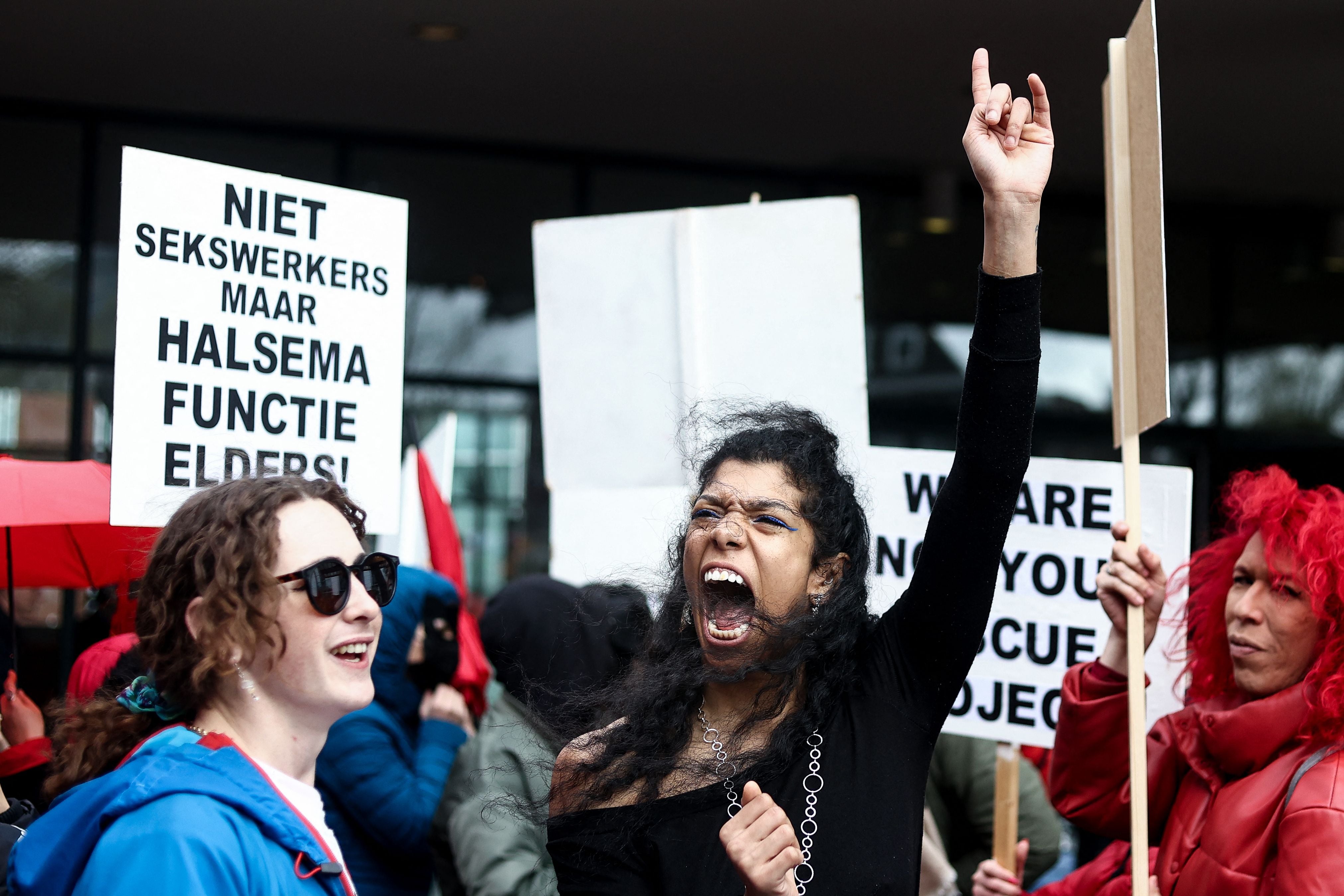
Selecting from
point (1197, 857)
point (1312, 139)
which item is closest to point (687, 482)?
point (1197, 857)

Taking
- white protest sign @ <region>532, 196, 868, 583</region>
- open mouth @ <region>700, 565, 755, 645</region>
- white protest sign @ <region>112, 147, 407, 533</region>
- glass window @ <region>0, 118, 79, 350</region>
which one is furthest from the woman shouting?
glass window @ <region>0, 118, 79, 350</region>

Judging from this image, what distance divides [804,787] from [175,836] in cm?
91

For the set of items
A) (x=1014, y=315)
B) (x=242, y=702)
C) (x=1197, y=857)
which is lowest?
(x=1197, y=857)

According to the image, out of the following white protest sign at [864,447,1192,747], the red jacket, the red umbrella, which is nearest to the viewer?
the red jacket

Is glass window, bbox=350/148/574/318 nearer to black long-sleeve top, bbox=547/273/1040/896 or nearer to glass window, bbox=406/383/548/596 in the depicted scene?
glass window, bbox=406/383/548/596

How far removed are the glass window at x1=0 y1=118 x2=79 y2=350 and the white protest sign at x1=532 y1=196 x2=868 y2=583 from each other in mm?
4512

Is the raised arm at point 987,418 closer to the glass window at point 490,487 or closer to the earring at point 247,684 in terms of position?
the earring at point 247,684

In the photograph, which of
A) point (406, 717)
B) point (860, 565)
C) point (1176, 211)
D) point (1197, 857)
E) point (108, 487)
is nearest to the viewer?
point (860, 565)

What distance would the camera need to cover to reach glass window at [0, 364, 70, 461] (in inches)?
290

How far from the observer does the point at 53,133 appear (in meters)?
7.53

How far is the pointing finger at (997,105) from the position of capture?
2.15m

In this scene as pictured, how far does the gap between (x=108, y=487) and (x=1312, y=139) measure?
708 centimetres

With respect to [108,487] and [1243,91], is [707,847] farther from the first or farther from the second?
[1243,91]

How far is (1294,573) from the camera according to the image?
271 cm
